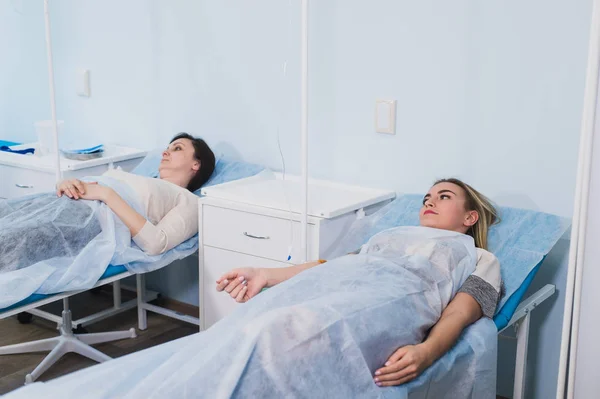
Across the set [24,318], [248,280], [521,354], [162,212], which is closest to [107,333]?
[24,318]

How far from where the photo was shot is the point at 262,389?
1.59m

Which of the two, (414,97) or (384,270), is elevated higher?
(414,97)

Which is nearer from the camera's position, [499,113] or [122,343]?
[499,113]

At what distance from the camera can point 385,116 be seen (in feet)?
8.95

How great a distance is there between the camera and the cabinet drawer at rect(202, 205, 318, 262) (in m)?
2.54

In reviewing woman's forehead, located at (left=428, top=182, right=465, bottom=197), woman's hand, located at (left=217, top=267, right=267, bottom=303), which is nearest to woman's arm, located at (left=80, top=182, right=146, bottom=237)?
woman's hand, located at (left=217, top=267, right=267, bottom=303)

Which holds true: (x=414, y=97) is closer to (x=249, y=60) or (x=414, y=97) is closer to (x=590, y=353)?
(x=249, y=60)

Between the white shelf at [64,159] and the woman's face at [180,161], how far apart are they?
299mm

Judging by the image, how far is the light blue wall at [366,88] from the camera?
95.3 inches

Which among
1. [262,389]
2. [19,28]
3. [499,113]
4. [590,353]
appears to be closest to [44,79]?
[19,28]

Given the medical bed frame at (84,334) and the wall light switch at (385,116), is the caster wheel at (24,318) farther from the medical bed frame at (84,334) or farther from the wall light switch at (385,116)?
the wall light switch at (385,116)

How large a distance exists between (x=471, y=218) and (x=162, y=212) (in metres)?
1.11

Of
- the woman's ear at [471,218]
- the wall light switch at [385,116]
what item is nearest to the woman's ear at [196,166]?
the wall light switch at [385,116]

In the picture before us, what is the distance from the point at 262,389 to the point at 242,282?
59 centimetres
